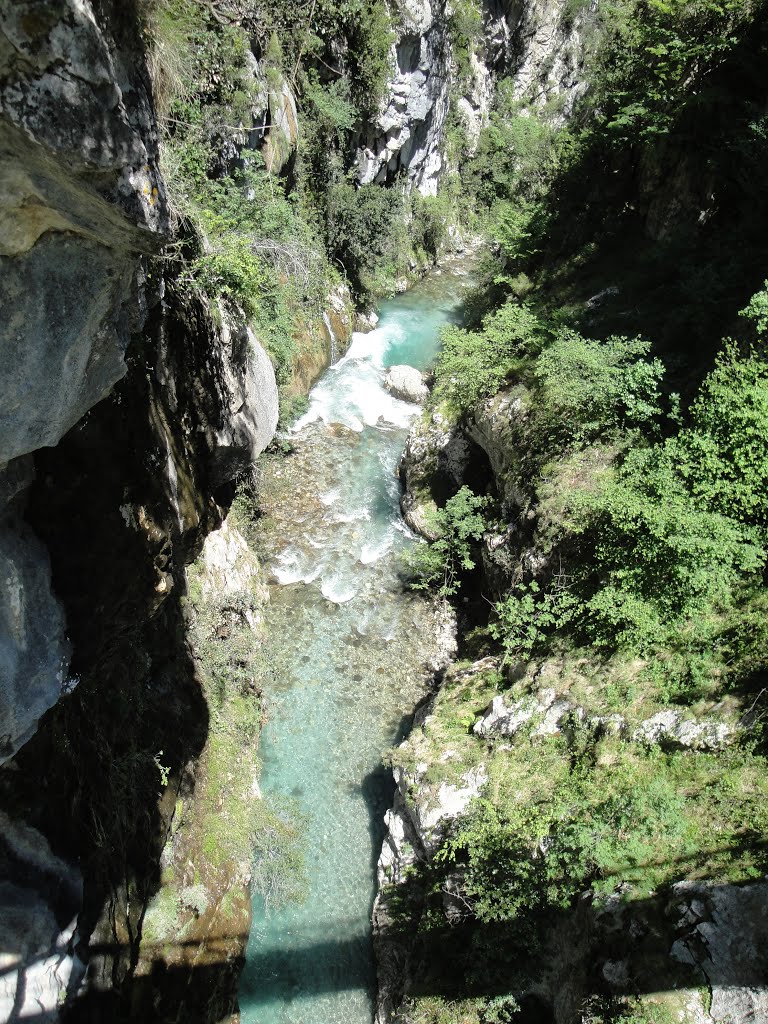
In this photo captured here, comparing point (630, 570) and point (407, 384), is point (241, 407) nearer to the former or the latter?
point (630, 570)

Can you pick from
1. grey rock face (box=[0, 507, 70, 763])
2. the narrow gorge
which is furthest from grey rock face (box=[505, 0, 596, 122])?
grey rock face (box=[0, 507, 70, 763])

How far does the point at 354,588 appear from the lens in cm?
1187

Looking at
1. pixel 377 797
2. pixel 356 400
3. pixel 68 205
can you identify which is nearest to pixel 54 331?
pixel 68 205

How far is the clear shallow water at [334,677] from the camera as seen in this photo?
24.9 feet

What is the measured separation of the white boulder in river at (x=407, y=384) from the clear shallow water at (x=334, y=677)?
28 centimetres

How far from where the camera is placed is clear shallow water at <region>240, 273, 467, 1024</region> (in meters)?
7.59

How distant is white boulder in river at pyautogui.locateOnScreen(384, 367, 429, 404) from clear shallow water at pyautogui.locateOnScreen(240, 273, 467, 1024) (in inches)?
11.2

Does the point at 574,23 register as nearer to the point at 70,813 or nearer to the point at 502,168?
the point at 502,168

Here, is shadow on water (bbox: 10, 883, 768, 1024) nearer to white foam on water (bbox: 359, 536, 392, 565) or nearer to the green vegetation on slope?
the green vegetation on slope

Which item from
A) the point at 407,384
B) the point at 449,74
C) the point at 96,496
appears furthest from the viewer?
the point at 449,74

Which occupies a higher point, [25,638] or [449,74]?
[449,74]

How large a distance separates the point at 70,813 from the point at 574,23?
4201 centimetres

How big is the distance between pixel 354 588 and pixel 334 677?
1.96 metres

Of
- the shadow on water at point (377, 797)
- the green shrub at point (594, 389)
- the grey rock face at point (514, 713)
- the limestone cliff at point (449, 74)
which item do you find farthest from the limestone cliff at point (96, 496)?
the limestone cliff at point (449, 74)
